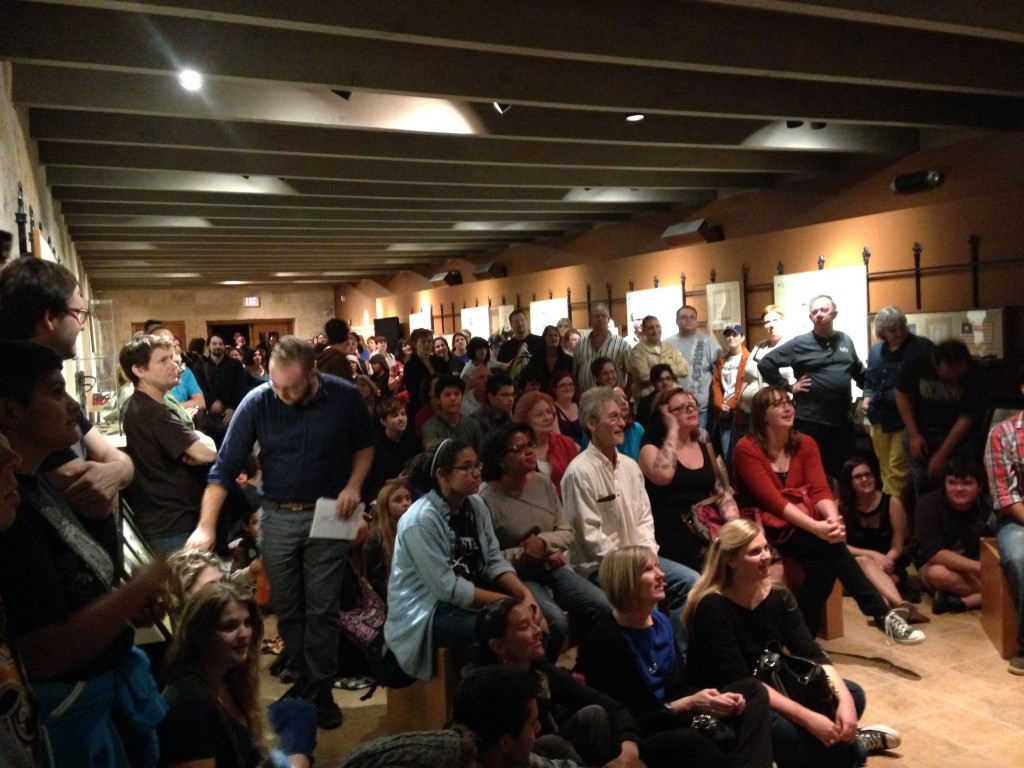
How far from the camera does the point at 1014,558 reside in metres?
3.82

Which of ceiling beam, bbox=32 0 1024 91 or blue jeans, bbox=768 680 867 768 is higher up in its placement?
ceiling beam, bbox=32 0 1024 91

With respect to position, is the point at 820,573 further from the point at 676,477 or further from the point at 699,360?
the point at 699,360

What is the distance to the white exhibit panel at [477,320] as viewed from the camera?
1332cm

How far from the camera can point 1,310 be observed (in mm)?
1861

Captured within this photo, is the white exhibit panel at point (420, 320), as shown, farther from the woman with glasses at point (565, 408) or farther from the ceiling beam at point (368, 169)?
the woman with glasses at point (565, 408)

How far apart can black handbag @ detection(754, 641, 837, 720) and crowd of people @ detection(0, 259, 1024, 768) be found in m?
0.03

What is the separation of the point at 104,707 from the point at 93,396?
4.90 metres

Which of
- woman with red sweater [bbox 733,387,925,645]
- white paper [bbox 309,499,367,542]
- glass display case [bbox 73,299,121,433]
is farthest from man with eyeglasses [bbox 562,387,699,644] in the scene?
glass display case [bbox 73,299,121,433]

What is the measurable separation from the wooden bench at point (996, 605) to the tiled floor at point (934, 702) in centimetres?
7

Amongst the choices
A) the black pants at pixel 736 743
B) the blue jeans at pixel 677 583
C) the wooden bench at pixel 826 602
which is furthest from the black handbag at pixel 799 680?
the wooden bench at pixel 826 602

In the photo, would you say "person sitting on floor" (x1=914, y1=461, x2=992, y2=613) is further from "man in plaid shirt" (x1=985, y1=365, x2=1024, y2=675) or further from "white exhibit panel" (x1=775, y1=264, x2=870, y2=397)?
"white exhibit panel" (x1=775, y1=264, x2=870, y2=397)

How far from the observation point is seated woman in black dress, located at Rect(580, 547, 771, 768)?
99.4 inches

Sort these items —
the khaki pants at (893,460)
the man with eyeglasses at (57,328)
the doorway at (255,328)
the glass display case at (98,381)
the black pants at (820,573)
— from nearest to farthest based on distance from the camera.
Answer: the man with eyeglasses at (57,328)
the black pants at (820,573)
the glass display case at (98,381)
the khaki pants at (893,460)
the doorway at (255,328)

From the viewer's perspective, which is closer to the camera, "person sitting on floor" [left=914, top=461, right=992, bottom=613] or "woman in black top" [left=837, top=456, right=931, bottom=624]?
"person sitting on floor" [left=914, top=461, right=992, bottom=613]
